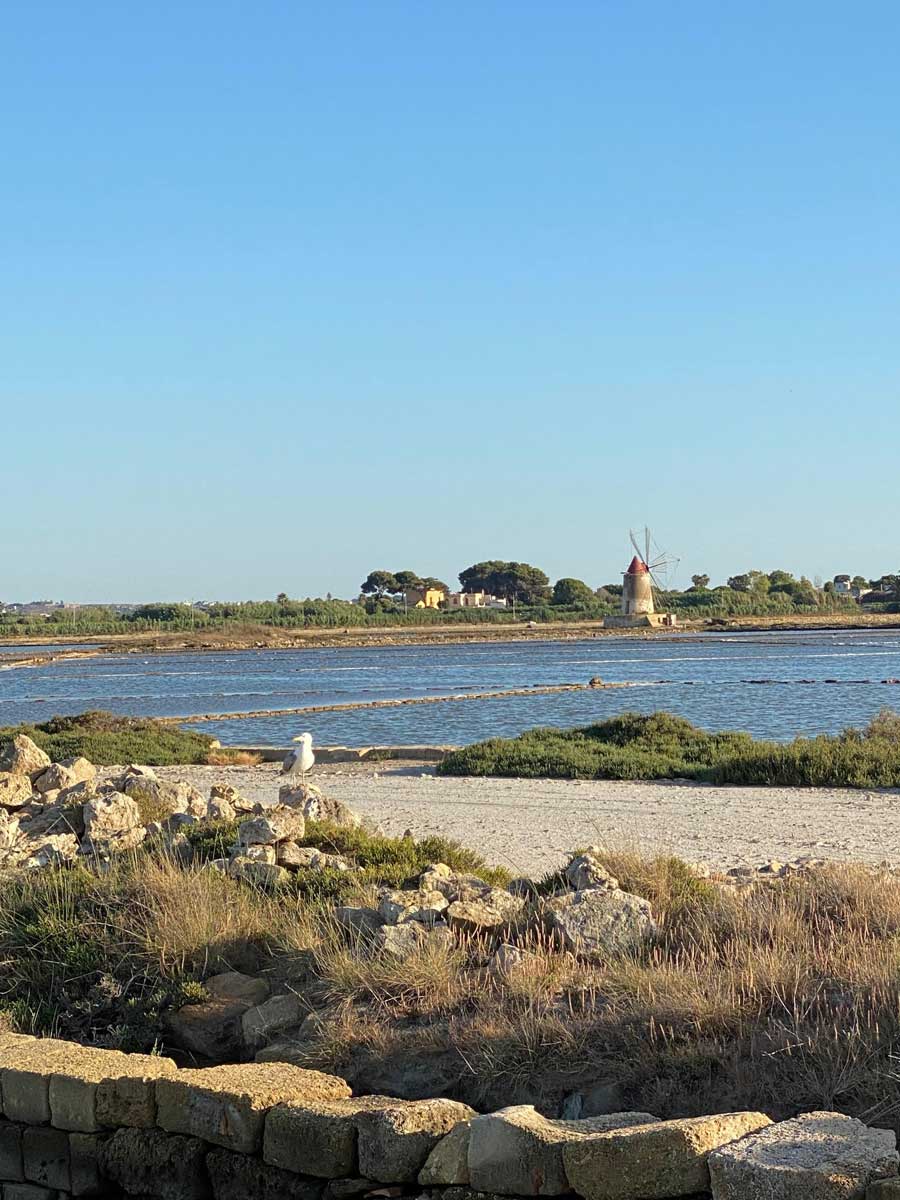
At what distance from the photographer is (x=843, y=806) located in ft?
53.9

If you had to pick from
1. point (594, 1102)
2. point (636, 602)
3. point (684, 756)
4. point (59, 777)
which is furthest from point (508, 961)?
point (636, 602)

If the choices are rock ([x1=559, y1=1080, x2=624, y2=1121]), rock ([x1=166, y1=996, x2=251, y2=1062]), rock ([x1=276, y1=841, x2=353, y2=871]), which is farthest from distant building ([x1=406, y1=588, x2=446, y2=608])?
rock ([x1=559, y1=1080, x2=624, y2=1121])

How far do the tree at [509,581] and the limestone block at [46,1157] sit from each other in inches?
6809

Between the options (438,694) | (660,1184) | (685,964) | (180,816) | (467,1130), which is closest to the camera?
(660,1184)

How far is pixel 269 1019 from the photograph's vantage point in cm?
707

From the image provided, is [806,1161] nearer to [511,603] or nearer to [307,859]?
[307,859]

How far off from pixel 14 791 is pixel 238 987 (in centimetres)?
637

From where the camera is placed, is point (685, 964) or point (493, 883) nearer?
point (685, 964)

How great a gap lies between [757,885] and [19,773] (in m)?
8.96

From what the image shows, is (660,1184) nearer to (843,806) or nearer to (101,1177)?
(101,1177)

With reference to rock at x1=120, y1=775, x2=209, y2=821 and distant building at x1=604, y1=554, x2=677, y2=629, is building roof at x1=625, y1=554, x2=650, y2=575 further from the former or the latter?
rock at x1=120, y1=775, x2=209, y2=821

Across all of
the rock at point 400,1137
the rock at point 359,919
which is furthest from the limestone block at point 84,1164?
the rock at point 359,919

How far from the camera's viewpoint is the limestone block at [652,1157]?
175 inches

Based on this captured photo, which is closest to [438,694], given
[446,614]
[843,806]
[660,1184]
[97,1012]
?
[843,806]
